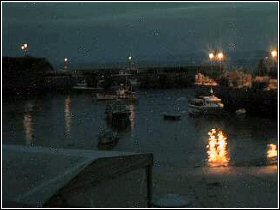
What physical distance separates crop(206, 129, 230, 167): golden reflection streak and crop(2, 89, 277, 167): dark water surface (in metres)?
0.19

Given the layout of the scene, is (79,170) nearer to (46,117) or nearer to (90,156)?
(90,156)

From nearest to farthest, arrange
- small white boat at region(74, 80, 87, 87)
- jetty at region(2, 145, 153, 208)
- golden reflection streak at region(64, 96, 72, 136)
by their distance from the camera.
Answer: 1. jetty at region(2, 145, 153, 208)
2. golden reflection streak at region(64, 96, 72, 136)
3. small white boat at region(74, 80, 87, 87)

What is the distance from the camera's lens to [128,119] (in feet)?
92.7

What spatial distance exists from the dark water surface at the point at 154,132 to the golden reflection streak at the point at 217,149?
0.19 meters

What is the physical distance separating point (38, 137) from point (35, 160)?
52.1ft

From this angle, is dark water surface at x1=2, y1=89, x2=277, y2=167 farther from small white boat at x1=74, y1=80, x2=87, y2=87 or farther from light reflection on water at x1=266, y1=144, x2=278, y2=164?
small white boat at x1=74, y1=80, x2=87, y2=87

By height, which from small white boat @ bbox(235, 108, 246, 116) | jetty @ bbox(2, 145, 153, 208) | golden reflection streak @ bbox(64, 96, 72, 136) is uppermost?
jetty @ bbox(2, 145, 153, 208)

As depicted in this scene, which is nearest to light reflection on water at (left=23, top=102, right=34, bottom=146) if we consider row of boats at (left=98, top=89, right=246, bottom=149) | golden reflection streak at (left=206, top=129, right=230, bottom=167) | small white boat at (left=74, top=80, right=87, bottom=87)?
row of boats at (left=98, top=89, right=246, bottom=149)

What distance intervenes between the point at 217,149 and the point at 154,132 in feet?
19.2

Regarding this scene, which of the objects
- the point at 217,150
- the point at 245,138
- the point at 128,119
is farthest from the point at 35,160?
the point at 128,119

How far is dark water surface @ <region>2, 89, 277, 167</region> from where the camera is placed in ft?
56.6

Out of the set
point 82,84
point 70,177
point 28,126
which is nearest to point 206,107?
point 28,126

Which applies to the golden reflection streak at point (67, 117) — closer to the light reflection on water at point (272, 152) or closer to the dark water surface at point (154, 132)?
the dark water surface at point (154, 132)

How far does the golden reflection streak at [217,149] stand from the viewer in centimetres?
1552
